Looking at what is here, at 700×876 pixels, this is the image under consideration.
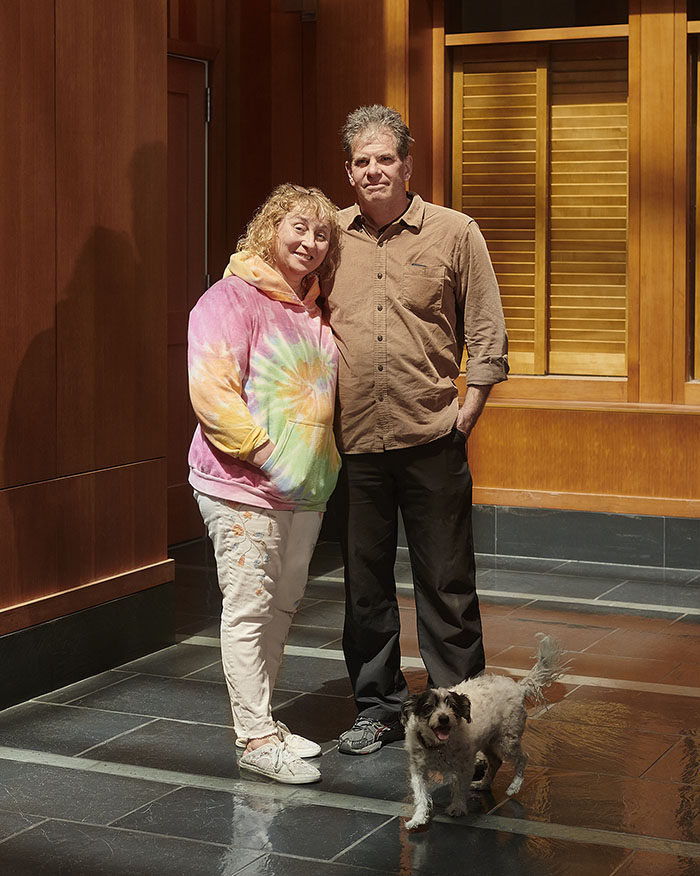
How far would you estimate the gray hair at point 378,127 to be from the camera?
4094 mm

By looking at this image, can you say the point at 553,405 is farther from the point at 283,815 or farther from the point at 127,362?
the point at 283,815

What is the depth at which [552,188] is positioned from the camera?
777cm

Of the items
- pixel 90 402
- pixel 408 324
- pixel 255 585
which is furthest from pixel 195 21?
pixel 255 585

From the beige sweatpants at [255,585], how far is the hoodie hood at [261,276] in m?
0.62

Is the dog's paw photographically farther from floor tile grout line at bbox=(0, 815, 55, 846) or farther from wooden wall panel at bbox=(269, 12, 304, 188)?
wooden wall panel at bbox=(269, 12, 304, 188)

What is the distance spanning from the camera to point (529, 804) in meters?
3.86

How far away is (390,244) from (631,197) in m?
3.55

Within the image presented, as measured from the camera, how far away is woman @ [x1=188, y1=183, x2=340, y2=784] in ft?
12.9

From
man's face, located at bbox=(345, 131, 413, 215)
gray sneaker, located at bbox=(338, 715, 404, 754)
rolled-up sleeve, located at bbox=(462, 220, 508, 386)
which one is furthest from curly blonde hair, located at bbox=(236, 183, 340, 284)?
gray sneaker, located at bbox=(338, 715, 404, 754)

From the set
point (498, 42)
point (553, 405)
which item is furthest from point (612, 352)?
point (498, 42)

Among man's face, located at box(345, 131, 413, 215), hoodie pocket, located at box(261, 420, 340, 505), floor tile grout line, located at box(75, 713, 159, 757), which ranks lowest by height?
floor tile grout line, located at box(75, 713, 159, 757)

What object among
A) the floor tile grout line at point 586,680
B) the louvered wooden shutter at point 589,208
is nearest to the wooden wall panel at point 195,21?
the louvered wooden shutter at point 589,208

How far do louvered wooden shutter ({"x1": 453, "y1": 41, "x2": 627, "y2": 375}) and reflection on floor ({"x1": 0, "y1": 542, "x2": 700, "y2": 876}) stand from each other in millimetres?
2251

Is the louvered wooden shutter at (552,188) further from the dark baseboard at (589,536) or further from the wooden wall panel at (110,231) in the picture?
the wooden wall panel at (110,231)
